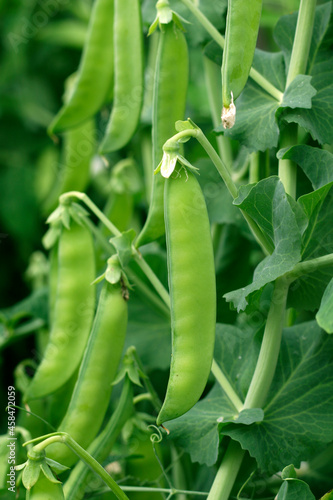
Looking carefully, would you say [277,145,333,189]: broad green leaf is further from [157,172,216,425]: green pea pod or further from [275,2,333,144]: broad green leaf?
[157,172,216,425]: green pea pod

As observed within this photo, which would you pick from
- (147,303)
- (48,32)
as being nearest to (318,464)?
(147,303)

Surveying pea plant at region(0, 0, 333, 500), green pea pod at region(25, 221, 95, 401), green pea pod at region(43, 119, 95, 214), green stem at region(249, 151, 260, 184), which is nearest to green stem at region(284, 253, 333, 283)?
pea plant at region(0, 0, 333, 500)

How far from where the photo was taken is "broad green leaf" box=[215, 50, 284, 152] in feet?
2.72

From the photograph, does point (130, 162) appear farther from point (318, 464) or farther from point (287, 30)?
point (318, 464)

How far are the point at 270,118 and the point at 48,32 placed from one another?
173 cm

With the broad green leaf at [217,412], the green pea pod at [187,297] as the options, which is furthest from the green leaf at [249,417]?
the green pea pod at [187,297]

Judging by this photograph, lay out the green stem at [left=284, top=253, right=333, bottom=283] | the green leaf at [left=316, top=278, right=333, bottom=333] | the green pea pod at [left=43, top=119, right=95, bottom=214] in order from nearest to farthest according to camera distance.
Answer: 1. the green leaf at [left=316, top=278, right=333, bottom=333]
2. the green stem at [left=284, top=253, right=333, bottom=283]
3. the green pea pod at [left=43, top=119, right=95, bottom=214]

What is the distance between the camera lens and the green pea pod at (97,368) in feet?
2.66

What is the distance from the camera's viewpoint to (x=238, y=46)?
69cm

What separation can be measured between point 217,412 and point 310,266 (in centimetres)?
27

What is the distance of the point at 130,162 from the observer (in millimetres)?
1387

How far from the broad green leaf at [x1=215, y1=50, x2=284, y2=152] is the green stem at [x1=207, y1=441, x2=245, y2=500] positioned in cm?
44

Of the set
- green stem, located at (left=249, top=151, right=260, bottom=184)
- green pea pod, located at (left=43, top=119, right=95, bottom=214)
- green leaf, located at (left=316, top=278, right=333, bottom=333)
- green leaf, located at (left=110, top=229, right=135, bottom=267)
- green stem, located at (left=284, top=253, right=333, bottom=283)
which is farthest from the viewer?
green pea pod, located at (left=43, top=119, right=95, bottom=214)

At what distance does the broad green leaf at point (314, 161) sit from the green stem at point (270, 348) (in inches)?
5.7
